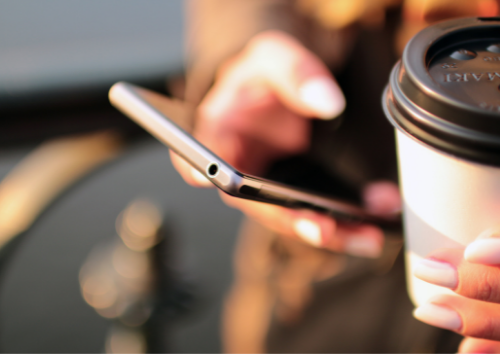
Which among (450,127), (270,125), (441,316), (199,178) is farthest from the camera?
(270,125)

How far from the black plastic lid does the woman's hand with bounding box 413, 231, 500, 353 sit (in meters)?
0.10

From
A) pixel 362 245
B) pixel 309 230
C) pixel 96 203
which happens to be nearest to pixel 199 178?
pixel 309 230

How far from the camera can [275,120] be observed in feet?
2.77

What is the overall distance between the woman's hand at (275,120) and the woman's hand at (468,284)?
187mm

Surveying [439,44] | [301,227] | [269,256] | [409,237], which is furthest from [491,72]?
[269,256]

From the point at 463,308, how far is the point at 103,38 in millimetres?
1703

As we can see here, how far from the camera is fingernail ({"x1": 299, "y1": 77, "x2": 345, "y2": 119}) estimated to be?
0.61 metres

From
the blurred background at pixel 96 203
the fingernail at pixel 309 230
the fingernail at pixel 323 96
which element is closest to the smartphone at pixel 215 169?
the fingernail at pixel 309 230

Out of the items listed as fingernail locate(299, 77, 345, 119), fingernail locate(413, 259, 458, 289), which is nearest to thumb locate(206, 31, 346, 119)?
fingernail locate(299, 77, 345, 119)

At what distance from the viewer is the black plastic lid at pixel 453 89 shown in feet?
0.97

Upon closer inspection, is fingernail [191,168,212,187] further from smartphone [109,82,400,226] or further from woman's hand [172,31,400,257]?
smartphone [109,82,400,226]

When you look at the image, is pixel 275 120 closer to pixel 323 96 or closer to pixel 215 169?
pixel 323 96

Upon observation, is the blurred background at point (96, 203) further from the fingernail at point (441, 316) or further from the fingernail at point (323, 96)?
the fingernail at point (441, 316)

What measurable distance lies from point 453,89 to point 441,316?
246 millimetres
